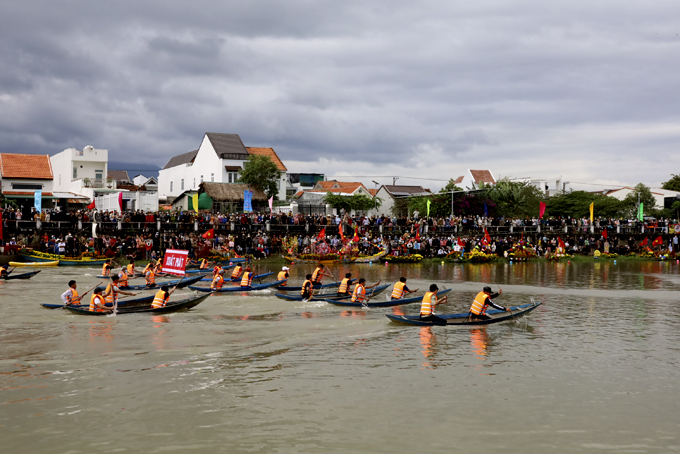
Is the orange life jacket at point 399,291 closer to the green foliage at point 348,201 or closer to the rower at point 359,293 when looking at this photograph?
the rower at point 359,293

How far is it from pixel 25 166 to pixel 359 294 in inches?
1927

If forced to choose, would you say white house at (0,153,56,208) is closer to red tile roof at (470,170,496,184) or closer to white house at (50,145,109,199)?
white house at (50,145,109,199)

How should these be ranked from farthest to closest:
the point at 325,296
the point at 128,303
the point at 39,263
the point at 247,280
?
the point at 39,263 < the point at 247,280 < the point at 325,296 < the point at 128,303

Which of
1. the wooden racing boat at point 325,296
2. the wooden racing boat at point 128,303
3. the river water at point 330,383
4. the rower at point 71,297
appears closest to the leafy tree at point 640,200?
the river water at point 330,383

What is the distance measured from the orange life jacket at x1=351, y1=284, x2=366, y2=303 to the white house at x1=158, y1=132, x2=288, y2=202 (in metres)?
Answer: 44.2

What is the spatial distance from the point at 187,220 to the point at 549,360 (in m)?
35.3

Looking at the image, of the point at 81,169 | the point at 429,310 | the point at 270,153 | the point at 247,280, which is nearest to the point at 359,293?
the point at 429,310

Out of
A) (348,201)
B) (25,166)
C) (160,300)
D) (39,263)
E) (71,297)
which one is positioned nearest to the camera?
(71,297)

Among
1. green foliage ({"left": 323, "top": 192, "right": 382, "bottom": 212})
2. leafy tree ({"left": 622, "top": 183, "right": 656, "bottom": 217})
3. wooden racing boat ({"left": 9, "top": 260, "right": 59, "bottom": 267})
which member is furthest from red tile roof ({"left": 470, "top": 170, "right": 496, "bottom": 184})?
wooden racing boat ({"left": 9, "top": 260, "right": 59, "bottom": 267})

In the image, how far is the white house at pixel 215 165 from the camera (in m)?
67.0

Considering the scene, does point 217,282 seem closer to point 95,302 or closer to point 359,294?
point 95,302

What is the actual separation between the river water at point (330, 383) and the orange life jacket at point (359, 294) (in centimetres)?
83

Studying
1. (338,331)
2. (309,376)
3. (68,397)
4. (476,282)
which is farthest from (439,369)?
(476,282)

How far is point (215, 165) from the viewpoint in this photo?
223ft
